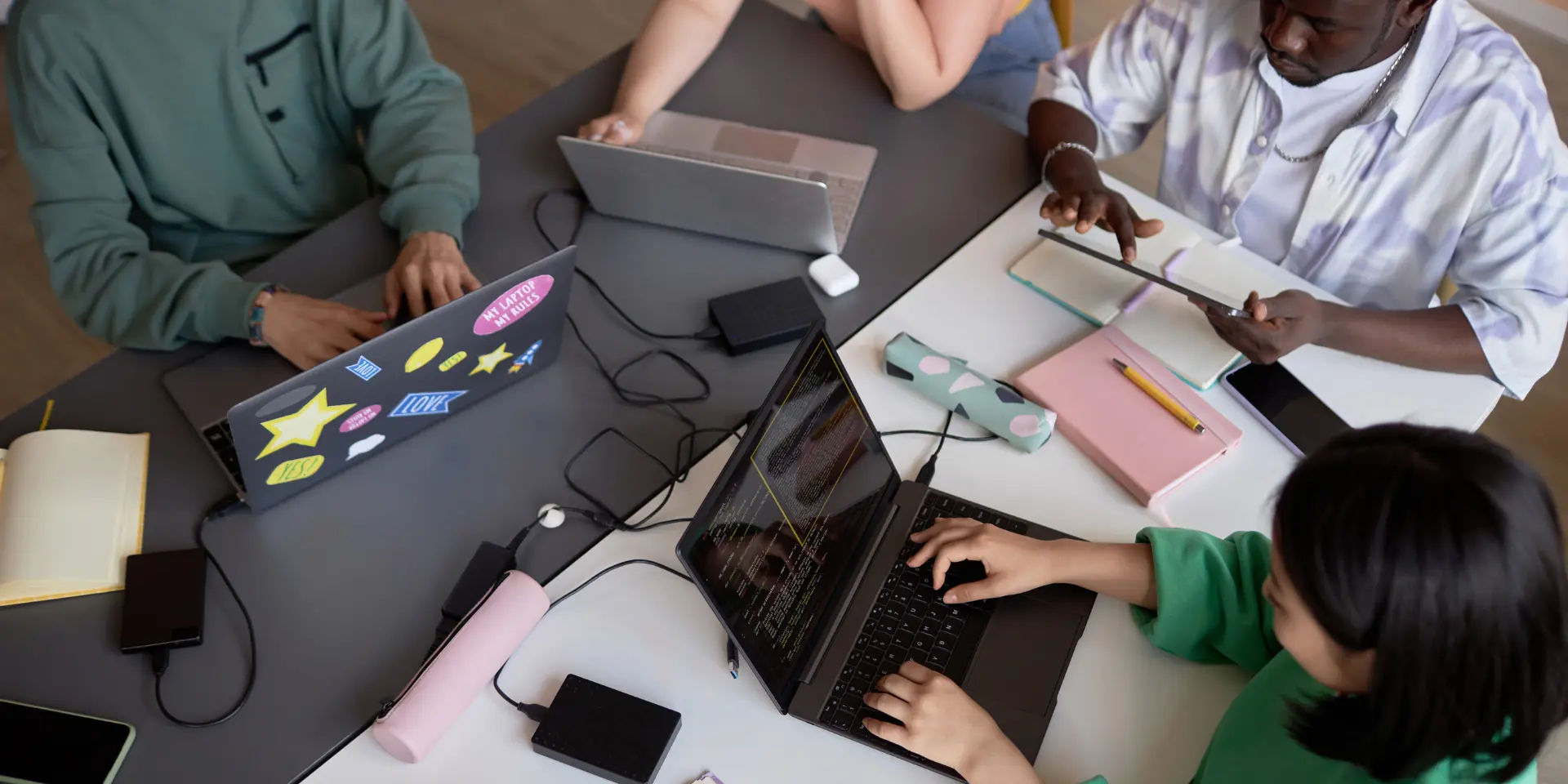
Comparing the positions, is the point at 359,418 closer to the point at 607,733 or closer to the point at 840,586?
the point at 607,733

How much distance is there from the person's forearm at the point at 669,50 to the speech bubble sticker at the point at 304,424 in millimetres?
678

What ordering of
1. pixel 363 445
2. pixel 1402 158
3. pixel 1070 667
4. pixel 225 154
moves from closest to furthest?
pixel 1070 667, pixel 363 445, pixel 1402 158, pixel 225 154

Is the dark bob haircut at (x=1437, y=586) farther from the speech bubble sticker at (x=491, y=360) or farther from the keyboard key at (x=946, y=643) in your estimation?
the speech bubble sticker at (x=491, y=360)

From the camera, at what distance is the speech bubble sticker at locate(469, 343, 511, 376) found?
117 cm

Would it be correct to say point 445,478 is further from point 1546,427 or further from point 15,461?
point 1546,427

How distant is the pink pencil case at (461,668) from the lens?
98 centimetres

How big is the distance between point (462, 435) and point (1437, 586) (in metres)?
0.95

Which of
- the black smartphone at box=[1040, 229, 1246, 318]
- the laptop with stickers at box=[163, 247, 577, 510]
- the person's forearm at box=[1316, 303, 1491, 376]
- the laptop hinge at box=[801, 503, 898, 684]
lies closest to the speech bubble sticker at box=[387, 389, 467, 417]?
the laptop with stickers at box=[163, 247, 577, 510]

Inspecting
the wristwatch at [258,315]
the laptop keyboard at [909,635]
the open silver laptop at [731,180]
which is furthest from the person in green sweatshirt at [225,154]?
the laptop keyboard at [909,635]

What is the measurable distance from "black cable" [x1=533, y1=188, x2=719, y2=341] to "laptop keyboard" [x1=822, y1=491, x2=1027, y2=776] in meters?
0.36

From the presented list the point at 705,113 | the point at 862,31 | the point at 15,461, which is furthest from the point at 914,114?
the point at 15,461

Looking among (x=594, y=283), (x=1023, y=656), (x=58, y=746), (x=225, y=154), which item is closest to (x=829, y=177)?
(x=594, y=283)

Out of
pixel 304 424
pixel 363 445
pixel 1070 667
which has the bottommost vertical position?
pixel 1070 667

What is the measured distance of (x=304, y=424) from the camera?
3.42 ft
